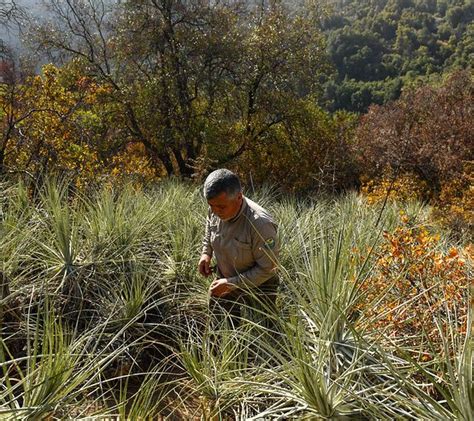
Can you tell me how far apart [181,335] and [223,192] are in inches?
48.9

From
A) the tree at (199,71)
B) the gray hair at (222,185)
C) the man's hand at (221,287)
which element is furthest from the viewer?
the tree at (199,71)

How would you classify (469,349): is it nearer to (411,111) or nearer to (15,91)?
(15,91)

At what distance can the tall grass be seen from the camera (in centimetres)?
155

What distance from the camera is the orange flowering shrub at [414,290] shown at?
1921 mm

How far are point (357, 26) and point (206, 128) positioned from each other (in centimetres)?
6141

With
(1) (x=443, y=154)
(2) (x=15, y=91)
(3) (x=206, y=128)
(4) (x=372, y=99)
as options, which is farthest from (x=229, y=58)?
(4) (x=372, y=99)

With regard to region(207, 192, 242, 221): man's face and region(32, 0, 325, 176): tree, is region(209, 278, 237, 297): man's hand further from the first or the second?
region(32, 0, 325, 176): tree

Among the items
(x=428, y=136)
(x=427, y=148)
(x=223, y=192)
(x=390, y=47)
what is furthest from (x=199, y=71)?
(x=390, y=47)

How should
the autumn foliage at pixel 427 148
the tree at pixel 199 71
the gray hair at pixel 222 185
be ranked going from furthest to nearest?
1. the tree at pixel 199 71
2. the autumn foliage at pixel 427 148
3. the gray hair at pixel 222 185

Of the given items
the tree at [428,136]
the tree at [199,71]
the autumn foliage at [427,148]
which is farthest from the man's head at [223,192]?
the tree at [428,136]

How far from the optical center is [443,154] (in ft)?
37.6

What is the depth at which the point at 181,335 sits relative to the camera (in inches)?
116

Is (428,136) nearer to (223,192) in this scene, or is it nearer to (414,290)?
(414,290)

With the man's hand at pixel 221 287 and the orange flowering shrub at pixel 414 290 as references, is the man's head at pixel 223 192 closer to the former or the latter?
the man's hand at pixel 221 287
